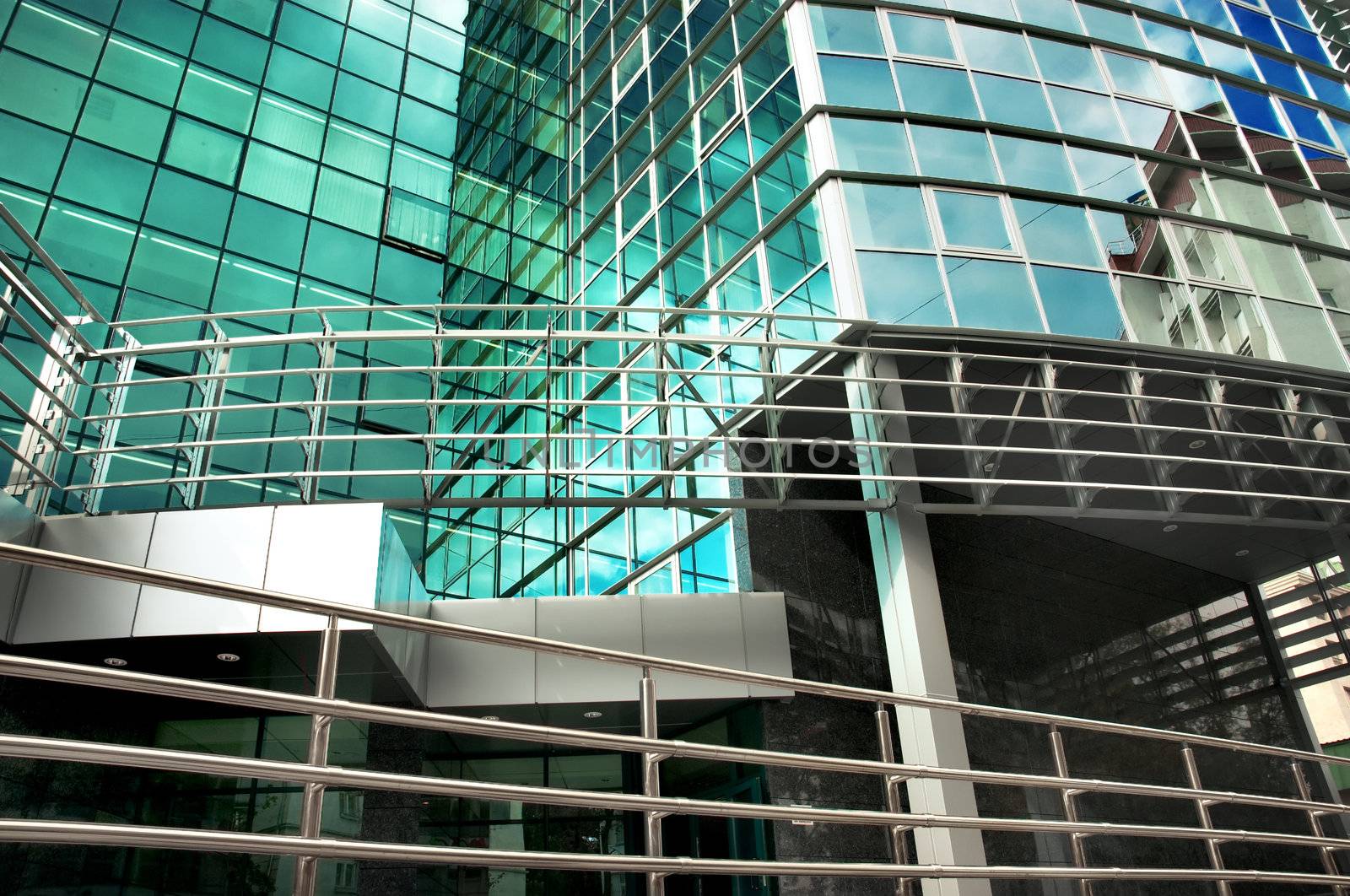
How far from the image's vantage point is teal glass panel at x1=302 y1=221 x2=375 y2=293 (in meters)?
20.9

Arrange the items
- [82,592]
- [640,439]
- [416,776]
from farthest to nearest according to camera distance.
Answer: [640,439] → [82,592] → [416,776]

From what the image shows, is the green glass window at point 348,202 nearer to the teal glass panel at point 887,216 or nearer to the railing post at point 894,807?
the teal glass panel at point 887,216

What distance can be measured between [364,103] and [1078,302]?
18261mm

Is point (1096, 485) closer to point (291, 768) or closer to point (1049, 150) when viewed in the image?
point (1049, 150)

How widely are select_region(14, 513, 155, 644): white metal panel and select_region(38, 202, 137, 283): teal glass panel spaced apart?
34.2 ft

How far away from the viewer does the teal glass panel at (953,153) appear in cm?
1334

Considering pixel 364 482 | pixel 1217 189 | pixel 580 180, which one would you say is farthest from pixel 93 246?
pixel 1217 189

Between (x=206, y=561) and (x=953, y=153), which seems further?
(x=953, y=153)

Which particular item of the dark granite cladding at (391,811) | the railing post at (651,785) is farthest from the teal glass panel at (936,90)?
the railing post at (651,785)

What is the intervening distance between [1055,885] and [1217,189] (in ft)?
35.8

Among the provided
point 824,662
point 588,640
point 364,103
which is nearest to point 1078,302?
point 824,662

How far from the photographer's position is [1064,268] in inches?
515

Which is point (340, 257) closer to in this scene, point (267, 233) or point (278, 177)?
point (267, 233)

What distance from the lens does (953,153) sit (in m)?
13.6
